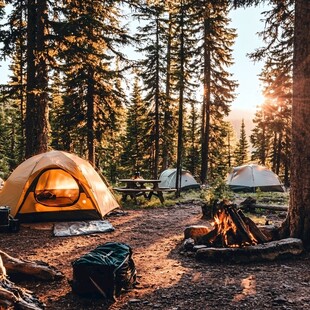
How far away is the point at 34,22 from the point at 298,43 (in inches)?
357

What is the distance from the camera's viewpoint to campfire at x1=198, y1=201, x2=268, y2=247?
6398 millimetres

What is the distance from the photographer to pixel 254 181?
19.3m

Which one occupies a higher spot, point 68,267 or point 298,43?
point 298,43

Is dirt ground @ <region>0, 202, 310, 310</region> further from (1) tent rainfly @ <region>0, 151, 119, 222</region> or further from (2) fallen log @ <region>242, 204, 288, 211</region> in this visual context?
(2) fallen log @ <region>242, 204, 288, 211</region>

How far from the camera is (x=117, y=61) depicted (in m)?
13.1

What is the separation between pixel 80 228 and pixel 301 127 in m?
6.13

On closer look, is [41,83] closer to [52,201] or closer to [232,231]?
[52,201]

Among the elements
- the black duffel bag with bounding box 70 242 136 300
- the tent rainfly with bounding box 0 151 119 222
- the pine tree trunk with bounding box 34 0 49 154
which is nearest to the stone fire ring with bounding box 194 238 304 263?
the black duffel bag with bounding box 70 242 136 300

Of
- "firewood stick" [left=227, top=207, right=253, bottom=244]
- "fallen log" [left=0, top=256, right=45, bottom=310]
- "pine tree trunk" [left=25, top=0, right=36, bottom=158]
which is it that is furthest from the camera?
"pine tree trunk" [left=25, top=0, right=36, bottom=158]

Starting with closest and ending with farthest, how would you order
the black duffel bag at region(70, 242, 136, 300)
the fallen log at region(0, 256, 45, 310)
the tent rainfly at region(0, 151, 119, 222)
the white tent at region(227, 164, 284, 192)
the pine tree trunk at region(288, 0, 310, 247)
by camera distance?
1. the fallen log at region(0, 256, 45, 310)
2. the black duffel bag at region(70, 242, 136, 300)
3. the pine tree trunk at region(288, 0, 310, 247)
4. the tent rainfly at region(0, 151, 119, 222)
5. the white tent at region(227, 164, 284, 192)

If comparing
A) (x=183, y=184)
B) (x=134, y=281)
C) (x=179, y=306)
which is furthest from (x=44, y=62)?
(x=183, y=184)

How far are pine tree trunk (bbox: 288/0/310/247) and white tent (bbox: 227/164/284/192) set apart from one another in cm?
1290

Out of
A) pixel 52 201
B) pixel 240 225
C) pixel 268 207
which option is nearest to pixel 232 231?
pixel 240 225

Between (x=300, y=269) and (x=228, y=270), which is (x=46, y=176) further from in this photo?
(x=300, y=269)
